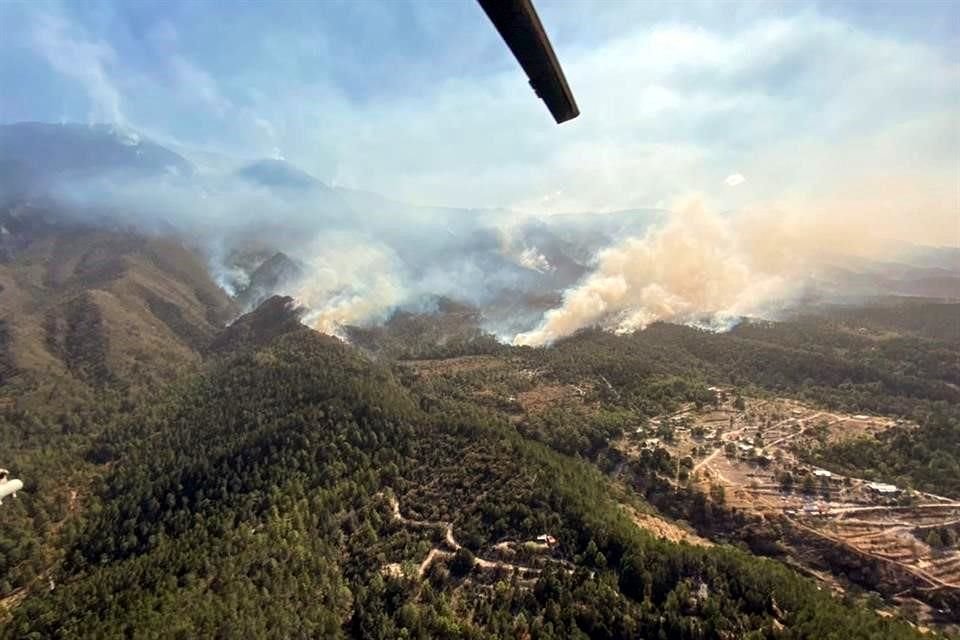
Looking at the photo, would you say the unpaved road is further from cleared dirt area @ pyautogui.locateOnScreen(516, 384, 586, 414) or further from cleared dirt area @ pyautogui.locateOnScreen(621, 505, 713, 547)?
cleared dirt area @ pyautogui.locateOnScreen(516, 384, 586, 414)

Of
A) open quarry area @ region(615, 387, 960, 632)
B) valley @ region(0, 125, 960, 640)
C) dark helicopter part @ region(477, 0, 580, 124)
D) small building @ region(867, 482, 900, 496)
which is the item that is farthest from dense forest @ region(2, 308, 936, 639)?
dark helicopter part @ region(477, 0, 580, 124)

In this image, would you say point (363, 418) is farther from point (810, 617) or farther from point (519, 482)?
point (810, 617)

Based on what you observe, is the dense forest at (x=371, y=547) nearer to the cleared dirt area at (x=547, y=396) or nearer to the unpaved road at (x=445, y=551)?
the unpaved road at (x=445, y=551)

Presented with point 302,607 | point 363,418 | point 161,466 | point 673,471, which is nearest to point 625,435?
point 673,471

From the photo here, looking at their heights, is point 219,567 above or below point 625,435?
below

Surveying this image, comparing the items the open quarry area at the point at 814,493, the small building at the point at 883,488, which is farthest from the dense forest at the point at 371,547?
the small building at the point at 883,488

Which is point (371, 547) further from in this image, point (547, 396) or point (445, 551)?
point (547, 396)

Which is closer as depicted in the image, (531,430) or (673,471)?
(673,471)
